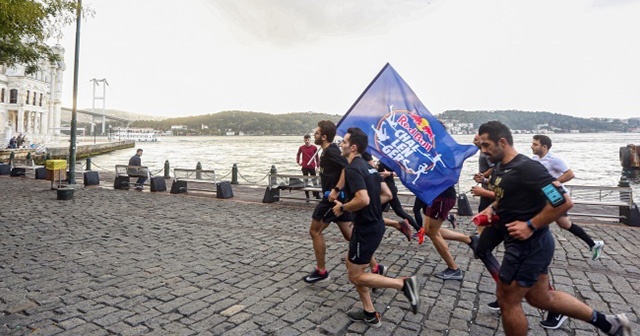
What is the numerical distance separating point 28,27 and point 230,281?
32.5ft

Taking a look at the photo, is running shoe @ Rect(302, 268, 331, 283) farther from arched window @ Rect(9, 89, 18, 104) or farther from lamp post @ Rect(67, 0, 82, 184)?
arched window @ Rect(9, 89, 18, 104)

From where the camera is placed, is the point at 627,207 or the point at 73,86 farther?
the point at 73,86

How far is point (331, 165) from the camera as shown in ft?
16.3

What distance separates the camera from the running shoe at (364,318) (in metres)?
3.64

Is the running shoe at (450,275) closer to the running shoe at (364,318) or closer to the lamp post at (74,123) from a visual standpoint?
the running shoe at (364,318)

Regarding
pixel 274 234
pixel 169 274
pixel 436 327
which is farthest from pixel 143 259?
pixel 436 327

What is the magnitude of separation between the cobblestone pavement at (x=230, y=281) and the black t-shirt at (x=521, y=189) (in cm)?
137

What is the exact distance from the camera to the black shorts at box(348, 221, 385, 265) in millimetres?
3578

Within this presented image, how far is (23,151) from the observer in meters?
37.3

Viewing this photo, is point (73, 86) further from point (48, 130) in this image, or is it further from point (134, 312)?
point (48, 130)

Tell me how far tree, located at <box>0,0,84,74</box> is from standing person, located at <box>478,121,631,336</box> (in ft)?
33.3

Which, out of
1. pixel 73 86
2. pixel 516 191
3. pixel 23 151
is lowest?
pixel 23 151

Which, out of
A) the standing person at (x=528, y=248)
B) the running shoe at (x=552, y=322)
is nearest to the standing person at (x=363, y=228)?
the standing person at (x=528, y=248)

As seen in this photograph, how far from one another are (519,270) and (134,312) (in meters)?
3.76
